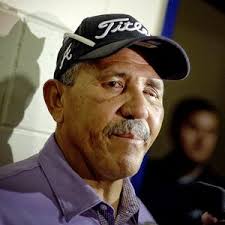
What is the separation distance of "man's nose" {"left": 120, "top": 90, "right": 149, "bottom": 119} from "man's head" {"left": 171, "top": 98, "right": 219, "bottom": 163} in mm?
743

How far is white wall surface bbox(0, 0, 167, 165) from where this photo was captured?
3.78 ft

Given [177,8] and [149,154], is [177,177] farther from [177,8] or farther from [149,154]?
[177,8]

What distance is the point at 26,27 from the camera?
1.18m

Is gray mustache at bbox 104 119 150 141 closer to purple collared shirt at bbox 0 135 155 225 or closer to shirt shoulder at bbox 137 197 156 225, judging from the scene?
purple collared shirt at bbox 0 135 155 225

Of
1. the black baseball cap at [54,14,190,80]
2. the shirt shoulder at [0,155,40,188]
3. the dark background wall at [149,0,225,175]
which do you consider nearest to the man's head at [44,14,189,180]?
the black baseball cap at [54,14,190,80]

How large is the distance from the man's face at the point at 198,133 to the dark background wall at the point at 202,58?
0.14m

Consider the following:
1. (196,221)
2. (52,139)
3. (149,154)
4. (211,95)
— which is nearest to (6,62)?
(52,139)

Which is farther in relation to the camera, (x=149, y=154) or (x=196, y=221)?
(x=149, y=154)

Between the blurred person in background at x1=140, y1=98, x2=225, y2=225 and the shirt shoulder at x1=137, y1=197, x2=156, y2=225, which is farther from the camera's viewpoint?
the blurred person in background at x1=140, y1=98, x2=225, y2=225

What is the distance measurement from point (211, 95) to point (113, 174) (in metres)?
1.32

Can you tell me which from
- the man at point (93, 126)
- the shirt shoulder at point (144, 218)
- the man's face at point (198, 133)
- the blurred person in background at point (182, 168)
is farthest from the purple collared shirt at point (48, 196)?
the man's face at point (198, 133)

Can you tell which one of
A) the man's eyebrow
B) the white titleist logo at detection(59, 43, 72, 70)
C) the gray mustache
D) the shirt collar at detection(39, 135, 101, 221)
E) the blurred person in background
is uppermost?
the white titleist logo at detection(59, 43, 72, 70)

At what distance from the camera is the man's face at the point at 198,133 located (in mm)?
1643

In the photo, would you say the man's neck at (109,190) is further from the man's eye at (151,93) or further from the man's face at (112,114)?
the man's eye at (151,93)
